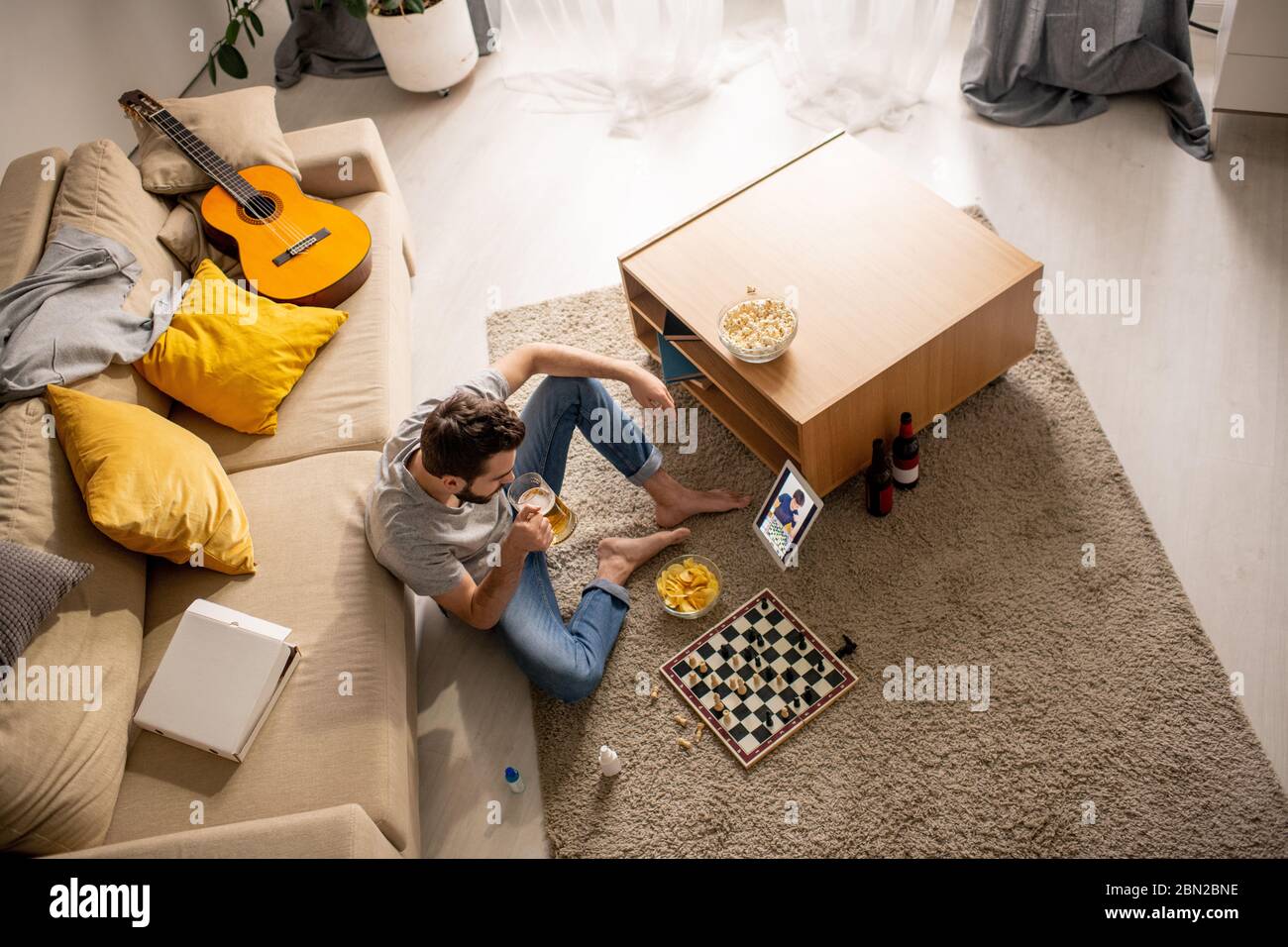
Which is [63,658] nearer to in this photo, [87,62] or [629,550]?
[629,550]

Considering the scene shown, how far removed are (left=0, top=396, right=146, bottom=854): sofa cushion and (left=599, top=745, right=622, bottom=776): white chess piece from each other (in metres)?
0.99

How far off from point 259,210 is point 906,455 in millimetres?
1922

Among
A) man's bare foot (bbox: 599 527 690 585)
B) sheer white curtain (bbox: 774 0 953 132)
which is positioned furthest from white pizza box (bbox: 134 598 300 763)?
sheer white curtain (bbox: 774 0 953 132)

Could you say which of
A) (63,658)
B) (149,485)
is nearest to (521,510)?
(149,485)

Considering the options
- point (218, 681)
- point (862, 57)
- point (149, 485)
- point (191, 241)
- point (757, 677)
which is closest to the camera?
point (218, 681)

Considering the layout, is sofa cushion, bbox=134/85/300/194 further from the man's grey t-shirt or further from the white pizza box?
the white pizza box

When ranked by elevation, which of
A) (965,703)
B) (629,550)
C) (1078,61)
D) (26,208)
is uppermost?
(26,208)

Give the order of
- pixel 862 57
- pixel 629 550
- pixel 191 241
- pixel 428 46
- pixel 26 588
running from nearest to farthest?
1. pixel 26 588
2. pixel 629 550
3. pixel 191 241
4. pixel 862 57
5. pixel 428 46

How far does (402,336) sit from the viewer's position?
3.09m

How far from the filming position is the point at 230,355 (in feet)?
8.71

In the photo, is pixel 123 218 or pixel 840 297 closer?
pixel 840 297

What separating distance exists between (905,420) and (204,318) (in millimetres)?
1772

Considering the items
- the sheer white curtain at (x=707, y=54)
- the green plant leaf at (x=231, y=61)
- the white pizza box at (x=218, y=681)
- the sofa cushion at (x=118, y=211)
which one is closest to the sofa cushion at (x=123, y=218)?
the sofa cushion at (x=118, y=211)

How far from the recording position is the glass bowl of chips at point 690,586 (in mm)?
2627
